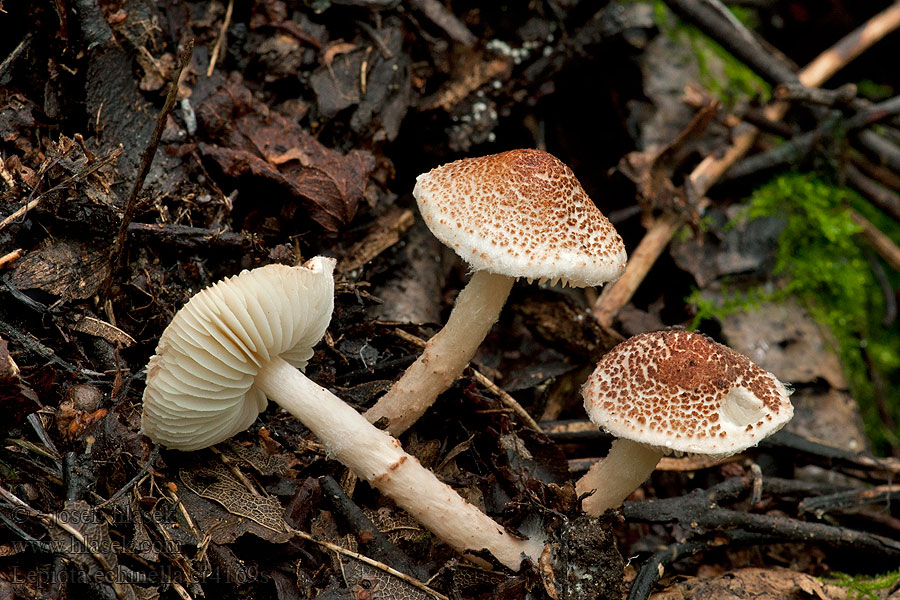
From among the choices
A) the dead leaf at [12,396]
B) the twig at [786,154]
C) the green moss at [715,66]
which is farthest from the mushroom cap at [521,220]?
the green moss at [715,66]

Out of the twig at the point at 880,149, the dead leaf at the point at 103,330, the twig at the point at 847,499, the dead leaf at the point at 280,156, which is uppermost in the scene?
Answer: the twig at the point at 880,149

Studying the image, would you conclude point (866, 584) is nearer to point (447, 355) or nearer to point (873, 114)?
point (447, 355)

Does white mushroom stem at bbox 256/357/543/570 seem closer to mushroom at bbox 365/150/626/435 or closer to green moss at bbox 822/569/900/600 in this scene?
mushroom at bbox 365/150/626/435

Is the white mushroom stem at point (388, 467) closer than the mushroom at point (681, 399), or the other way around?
the mushroom at point (681, 399)

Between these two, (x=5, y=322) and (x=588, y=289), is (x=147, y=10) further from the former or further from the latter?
(x=588, y=289)

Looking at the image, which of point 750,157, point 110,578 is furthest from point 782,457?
point 110,578

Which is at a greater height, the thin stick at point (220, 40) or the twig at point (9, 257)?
the thin stick at point (220, 40)

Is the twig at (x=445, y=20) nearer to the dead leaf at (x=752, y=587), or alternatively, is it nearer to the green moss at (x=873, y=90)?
the dead leaf at (x=752, y=587)
